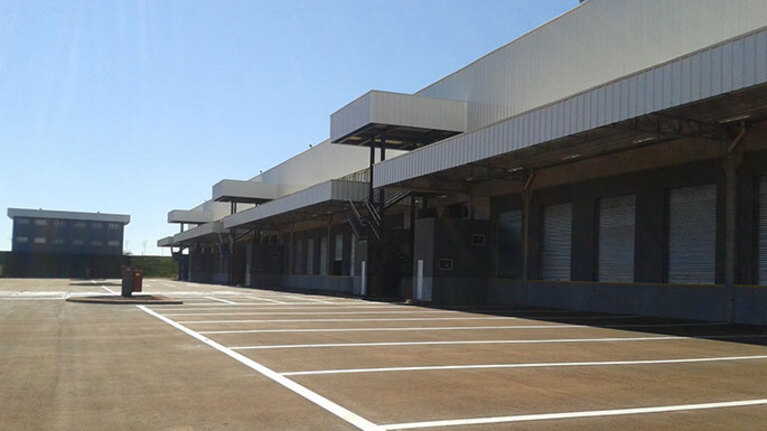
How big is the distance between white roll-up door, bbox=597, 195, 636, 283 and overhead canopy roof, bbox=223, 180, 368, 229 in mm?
15202

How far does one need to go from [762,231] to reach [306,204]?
1078 inches

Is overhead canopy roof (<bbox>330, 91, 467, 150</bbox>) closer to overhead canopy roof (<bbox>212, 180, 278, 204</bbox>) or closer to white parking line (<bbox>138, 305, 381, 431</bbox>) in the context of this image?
white parking line (<bbox>138, 305, 381, 431</bbox>)

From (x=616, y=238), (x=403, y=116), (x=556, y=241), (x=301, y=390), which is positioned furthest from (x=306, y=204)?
(x=301, y=390)

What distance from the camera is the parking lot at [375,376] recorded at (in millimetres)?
6898

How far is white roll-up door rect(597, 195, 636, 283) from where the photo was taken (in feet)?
79.4

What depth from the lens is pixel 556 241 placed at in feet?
91.8

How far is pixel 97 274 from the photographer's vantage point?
93750mm

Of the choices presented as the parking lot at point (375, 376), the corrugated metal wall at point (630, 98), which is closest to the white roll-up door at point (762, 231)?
the parking lot at point (375, 376)

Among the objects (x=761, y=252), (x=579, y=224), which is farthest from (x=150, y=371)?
(x=579, y=224)

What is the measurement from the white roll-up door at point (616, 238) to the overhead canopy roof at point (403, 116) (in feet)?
34.2

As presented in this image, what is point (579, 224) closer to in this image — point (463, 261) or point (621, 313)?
point (621, 313)

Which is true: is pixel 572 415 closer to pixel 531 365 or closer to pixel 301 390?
pixel 301 390

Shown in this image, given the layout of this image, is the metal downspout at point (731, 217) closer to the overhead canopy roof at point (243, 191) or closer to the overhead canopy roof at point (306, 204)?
the overhead canopy roof at point (306, 204)

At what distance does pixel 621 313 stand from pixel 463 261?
28.0ft
